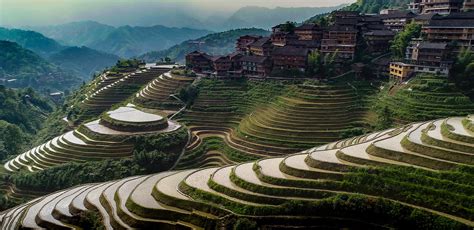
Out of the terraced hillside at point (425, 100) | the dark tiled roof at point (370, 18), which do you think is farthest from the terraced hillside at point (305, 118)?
the dark tiled roof at point (370, 18)

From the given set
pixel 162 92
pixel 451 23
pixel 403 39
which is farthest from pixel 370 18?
pixel 162 92

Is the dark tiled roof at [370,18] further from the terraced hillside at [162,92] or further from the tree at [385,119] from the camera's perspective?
the terraced hillside at [162,92]

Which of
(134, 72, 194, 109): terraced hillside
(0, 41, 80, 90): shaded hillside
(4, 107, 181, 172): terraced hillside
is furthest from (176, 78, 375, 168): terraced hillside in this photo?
(0, 41, 80, 90): shaded hillside

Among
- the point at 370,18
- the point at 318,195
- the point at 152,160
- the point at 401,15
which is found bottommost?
the point at 152,160

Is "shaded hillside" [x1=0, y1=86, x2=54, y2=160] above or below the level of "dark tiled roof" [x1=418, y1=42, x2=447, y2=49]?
below

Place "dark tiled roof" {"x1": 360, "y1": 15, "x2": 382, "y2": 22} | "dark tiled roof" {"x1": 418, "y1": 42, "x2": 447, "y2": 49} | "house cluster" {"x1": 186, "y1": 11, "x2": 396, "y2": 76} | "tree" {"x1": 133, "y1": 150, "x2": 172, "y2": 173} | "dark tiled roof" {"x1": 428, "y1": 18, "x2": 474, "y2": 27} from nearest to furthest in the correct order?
"tree" {"x1": 133, "y1": 150, "x2": 172, "y2": 173}, "dark tiled roof" {"x1": 418, "y1": 42, "x2": 447, "y2": 49}, "dark tiled roof" {"x1": 428, "y1": 18, "x2": 474, "y2": 27}, "house cluster" {"x1": 186, "y1": 11, "x2": 396, "y2": 76}, "dark tiled roof" {"x1": 360, "y1": 15, "x2": 382, "y2": 22}

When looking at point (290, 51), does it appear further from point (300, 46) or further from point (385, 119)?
point (385, 119)

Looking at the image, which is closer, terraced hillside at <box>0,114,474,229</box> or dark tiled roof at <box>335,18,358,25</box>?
terraced hillside at <box>0,114,474,229</box>

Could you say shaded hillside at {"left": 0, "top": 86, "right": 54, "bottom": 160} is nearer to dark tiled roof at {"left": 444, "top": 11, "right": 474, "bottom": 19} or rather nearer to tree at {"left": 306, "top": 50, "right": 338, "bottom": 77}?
tree at {"left": 306, "top": 50, "right": 338, "bottom": 77}
